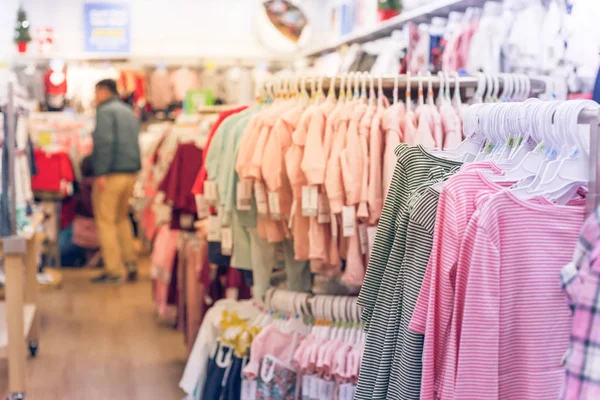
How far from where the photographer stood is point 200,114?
597 cm

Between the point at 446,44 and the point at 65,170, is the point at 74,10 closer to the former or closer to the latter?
the point at 65,170

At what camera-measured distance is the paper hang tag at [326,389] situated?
314 cm

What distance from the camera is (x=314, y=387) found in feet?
10.4

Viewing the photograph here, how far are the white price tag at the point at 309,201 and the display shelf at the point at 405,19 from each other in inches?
107

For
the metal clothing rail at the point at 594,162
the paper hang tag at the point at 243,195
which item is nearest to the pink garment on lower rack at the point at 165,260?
the paper hang tag at the point at 243,195

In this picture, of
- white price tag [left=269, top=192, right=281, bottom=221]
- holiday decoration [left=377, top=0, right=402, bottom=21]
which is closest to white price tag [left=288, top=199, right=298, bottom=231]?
white price tag [left=269, top=192, right=281, bottom=221]

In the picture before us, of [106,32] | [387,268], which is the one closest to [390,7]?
Answer: [106,32]

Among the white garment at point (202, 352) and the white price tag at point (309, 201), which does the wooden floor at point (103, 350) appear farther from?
the white price tag at point (309, 201)

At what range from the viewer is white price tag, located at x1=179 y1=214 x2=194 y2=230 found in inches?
201

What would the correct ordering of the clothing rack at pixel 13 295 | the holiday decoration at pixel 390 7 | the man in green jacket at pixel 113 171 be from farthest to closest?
the man in green jacket at pixel 113 171 < the holiday decoration at pixel 390 7 < the clothing rack at pixel 13 295

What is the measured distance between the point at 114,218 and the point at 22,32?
9.99 ft

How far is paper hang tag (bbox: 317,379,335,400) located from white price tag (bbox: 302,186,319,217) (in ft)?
2.09

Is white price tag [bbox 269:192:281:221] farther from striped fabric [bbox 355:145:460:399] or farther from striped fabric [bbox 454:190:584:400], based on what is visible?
striped fabric [bbox 454:190:584:400]

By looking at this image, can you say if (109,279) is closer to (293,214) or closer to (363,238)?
(293,214)
